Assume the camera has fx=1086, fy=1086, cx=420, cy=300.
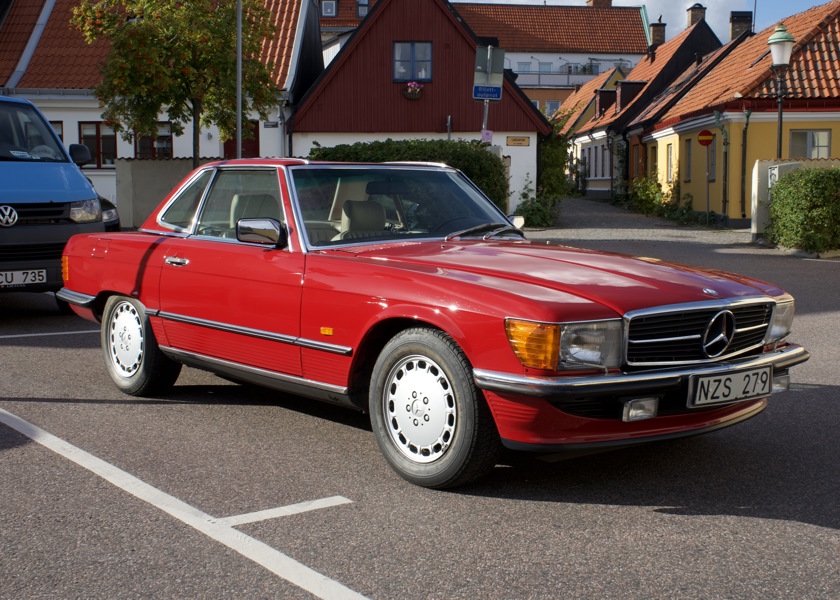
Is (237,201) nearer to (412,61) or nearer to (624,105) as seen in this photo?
(412,61)

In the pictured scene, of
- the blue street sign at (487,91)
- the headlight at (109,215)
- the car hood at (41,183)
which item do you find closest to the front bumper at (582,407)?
the car hood at (41,183)

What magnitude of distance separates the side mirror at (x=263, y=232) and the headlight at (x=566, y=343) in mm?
1739

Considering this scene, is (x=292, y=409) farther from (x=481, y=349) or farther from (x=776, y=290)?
(x=776, y=290)

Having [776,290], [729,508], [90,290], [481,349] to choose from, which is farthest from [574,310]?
[90,290]

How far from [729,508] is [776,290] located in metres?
1.35

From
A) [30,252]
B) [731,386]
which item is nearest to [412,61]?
[30,252]

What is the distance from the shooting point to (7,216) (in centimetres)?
1054

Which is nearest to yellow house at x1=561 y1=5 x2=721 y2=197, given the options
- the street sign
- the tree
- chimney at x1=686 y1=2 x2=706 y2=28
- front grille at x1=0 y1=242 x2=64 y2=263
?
chimney at x1=686 y1=2 x2=706 y2=28

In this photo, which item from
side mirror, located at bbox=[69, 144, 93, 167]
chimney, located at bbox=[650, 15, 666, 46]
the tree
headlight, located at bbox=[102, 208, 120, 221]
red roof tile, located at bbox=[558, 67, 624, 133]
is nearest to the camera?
side mirror, located at bbox=[69, 144, 93, 167]

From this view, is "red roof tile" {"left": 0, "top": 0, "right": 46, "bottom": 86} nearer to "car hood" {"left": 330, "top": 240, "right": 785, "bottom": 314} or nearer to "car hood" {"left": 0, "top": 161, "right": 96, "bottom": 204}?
"car hood" {"left": 0, "top": 161, "right": 96, "bottom": 204}

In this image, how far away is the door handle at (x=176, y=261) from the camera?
646 cm

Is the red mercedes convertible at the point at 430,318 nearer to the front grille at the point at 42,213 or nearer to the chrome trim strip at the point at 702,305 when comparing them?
the chrome trim strip at the point at 702,305

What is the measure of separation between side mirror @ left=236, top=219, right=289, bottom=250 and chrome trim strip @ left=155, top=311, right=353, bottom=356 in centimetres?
48

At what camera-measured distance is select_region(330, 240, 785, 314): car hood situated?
15.4 feet
